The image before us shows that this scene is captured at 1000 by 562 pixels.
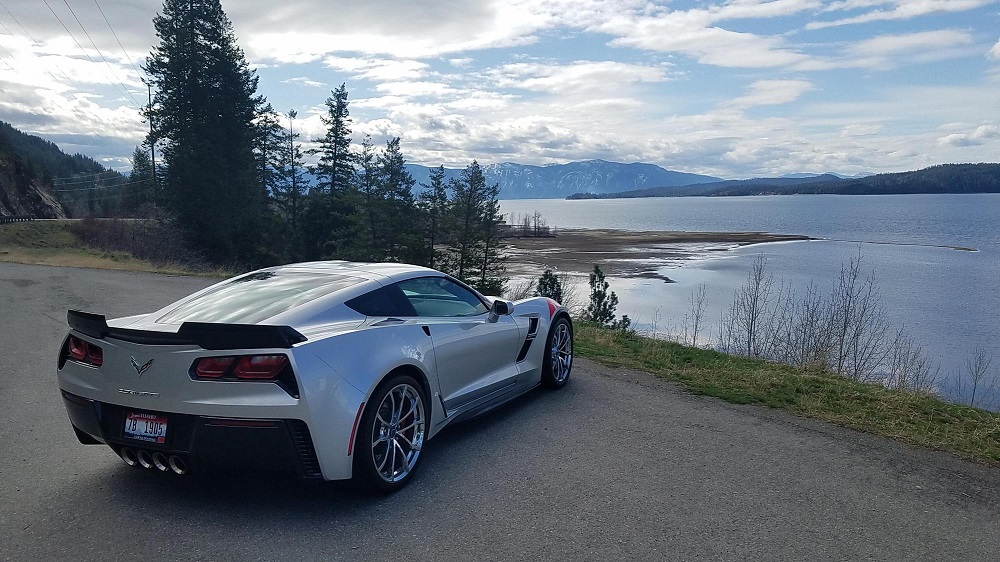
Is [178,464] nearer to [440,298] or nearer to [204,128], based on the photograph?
[440,298]

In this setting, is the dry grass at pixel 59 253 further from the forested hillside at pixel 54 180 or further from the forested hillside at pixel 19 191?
the forested hillside at pixel 19 191

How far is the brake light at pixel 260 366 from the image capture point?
3.74 meters

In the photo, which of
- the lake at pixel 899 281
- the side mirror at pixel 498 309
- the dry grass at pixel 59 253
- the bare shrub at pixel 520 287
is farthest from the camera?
the bare shrub at pixel 520 287

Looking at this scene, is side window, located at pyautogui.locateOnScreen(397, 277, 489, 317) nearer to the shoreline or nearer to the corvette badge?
the corvette badge

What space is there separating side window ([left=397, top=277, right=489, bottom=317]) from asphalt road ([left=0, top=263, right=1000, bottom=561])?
39.2 inches

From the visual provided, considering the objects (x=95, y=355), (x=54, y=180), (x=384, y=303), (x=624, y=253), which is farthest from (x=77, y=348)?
(x=54, y=180)

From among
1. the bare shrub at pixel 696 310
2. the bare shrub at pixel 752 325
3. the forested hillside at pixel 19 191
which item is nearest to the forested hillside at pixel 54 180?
the forested hillside at pixel 19 191

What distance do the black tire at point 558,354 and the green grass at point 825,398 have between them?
134cm

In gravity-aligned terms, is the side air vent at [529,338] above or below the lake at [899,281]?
above

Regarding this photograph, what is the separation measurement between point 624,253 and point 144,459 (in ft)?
183

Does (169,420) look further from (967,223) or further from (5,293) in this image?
(967,223)

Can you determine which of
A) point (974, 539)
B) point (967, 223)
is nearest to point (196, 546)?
point (974, 539)

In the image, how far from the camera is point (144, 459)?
3990 millimetres

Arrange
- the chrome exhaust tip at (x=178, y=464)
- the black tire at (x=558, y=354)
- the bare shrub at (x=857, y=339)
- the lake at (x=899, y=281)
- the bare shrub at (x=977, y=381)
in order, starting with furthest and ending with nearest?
1. the lake at (x=899, y=281)
2. the bare shrub at (x=857, y=339)
3. the bare shrub at (x=977, y=381)
4. the black tire at (x=558, y=354)
5. the chrome exhaust tip at (x=178, y=464)
